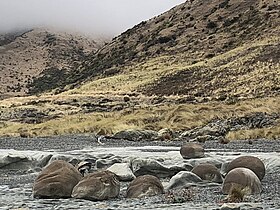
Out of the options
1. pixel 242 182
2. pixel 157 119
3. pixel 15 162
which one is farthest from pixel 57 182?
pixel 157 119

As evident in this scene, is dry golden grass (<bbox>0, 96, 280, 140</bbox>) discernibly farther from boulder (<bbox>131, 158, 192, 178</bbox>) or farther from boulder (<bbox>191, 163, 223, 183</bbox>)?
boulder (<bbox>191, 163, 223, 183</bbox>)

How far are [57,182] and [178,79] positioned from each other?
58570 mm

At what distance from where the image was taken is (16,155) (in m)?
22.7

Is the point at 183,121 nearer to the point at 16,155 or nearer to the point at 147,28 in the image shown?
the point at 16,155

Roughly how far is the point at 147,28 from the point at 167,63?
28.0 metres

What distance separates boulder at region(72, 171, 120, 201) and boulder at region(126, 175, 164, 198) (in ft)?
1.31

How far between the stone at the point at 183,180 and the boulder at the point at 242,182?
1827 millimetres

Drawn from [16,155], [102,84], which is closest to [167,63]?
[102,84]

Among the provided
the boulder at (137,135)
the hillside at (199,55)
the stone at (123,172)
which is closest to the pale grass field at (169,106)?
the hillside at (199,55)

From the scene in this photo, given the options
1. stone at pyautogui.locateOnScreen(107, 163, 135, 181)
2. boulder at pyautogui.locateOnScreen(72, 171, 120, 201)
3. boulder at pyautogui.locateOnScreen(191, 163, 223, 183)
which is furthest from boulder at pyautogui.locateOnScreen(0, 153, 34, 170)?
boulder at pyautogui.locateOnScreen(72, 171, 120, 201)

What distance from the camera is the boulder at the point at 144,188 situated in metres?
13.9

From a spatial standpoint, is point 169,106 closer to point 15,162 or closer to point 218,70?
point 218,70

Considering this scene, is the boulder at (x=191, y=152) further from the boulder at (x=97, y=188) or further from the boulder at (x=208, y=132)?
the boulder at (x=208, y=132)

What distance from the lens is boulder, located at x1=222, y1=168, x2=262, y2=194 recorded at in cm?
1331
